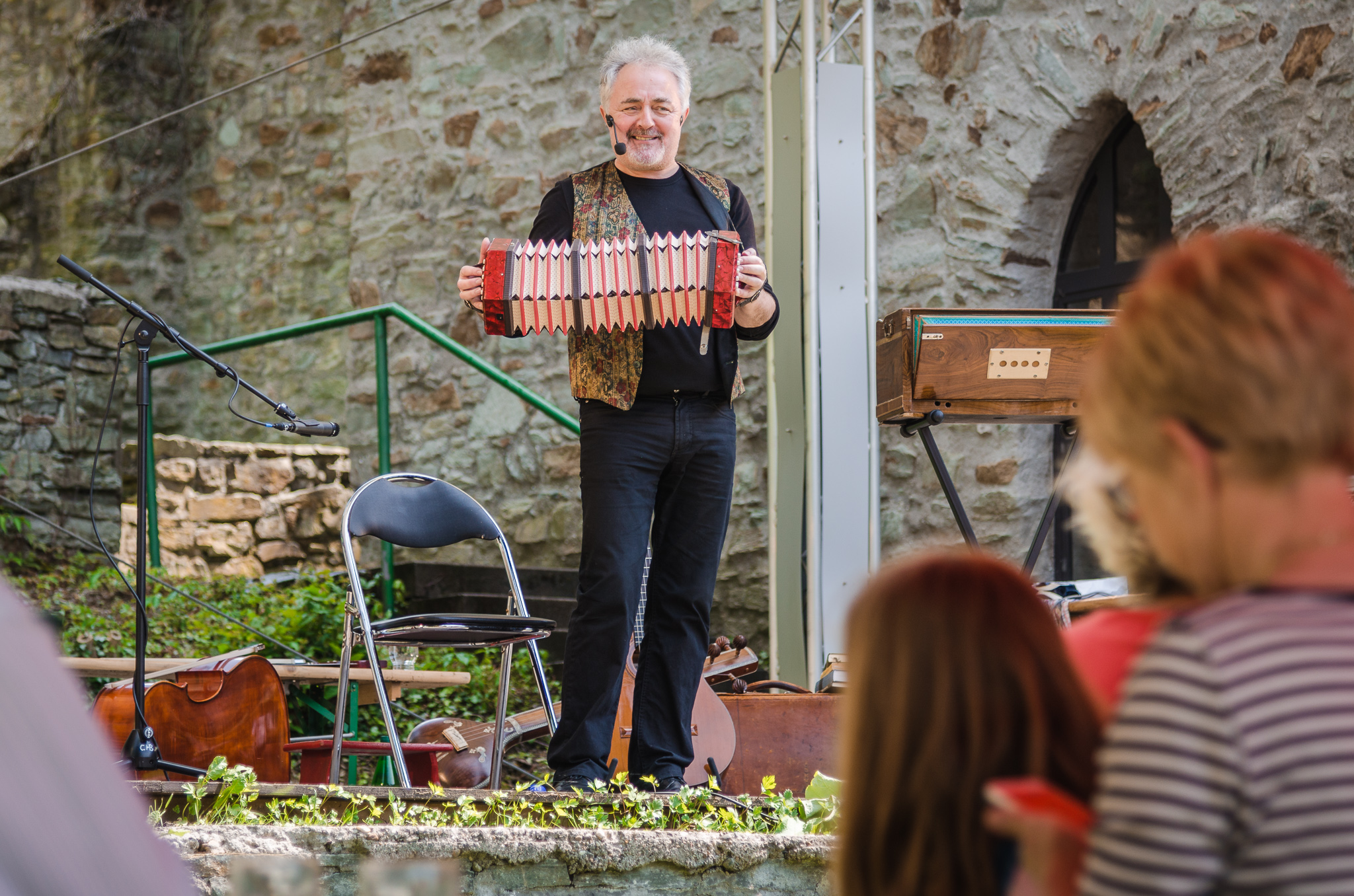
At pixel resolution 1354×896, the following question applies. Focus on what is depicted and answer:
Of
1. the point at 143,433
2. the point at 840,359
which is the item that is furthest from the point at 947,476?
the point at 143,433

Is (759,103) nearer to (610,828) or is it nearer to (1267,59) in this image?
(1267,59)

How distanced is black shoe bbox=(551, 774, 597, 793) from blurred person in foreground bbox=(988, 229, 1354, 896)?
1.95 m

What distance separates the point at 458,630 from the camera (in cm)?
288

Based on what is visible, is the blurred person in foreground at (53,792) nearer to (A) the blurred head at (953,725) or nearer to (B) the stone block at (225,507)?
(A) the blurred head at (953,725)

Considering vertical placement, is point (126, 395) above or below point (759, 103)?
below

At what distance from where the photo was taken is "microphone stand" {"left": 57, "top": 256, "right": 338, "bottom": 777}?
293 centimetres

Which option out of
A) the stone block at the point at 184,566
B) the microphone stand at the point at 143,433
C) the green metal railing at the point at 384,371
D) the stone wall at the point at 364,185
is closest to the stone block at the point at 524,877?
the microphone stand at the point at 143,433

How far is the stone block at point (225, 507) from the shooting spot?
6.03 meters

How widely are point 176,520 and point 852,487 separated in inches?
137

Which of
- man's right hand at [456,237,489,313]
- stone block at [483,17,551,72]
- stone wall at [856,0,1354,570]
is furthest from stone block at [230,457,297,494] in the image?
man's right hand at [456,237,489,313]

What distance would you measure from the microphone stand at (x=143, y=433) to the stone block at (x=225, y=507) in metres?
2.79

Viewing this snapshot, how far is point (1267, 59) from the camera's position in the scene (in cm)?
434

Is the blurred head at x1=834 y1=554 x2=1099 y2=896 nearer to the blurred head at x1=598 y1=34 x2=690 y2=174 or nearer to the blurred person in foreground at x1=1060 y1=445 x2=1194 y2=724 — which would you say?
the blurred person in foreground at x1=1060 y1=445 x2=1194 y2=724

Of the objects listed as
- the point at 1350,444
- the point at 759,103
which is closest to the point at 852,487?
the point at 759,103
